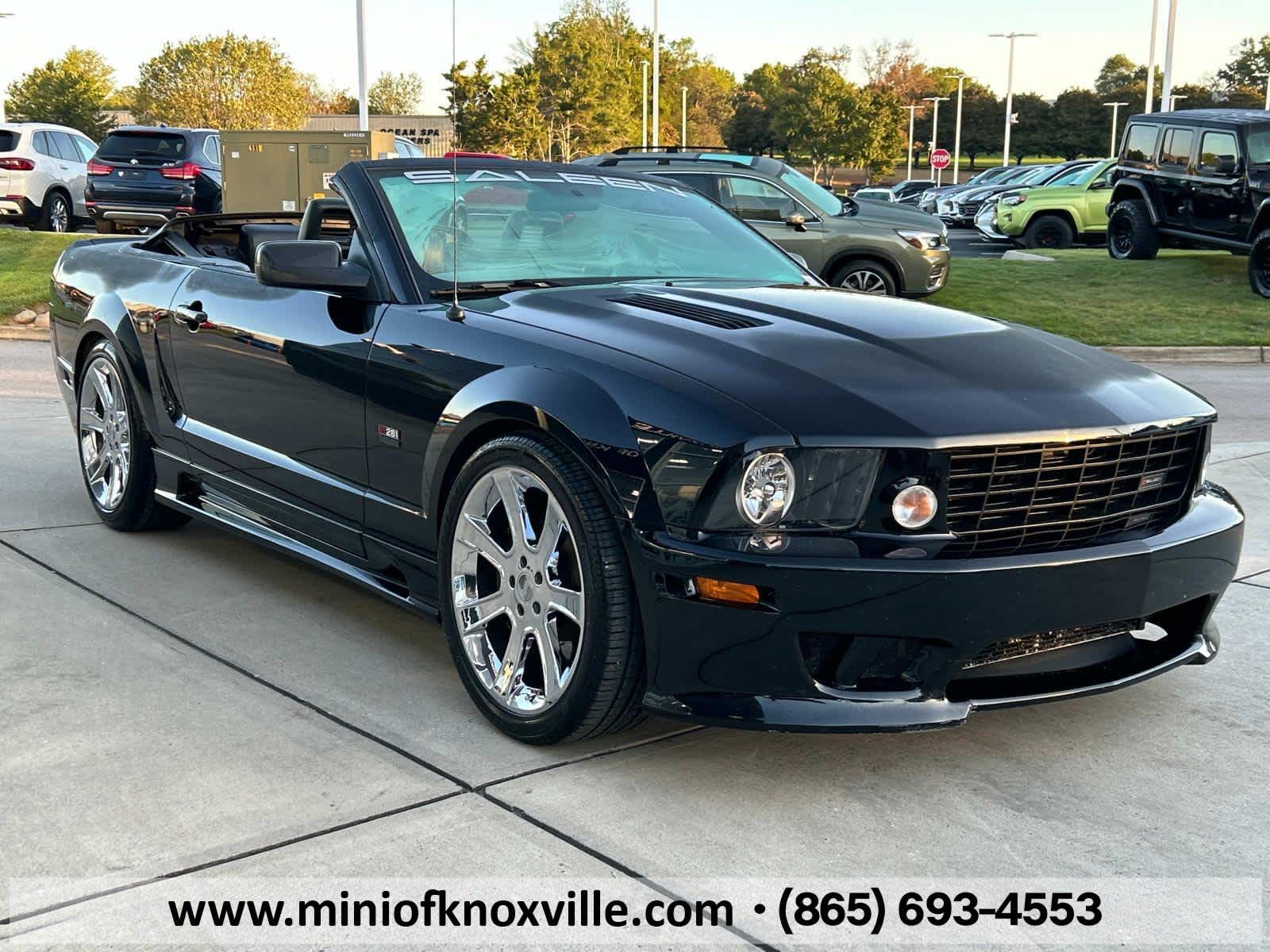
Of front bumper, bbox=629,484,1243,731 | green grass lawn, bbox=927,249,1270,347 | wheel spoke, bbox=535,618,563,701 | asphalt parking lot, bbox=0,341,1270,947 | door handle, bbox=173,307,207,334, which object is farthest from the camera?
green grass lawn, bbox=927,249,1270,347

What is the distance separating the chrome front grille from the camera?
3172 mm

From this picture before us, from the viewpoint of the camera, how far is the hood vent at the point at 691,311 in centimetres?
372

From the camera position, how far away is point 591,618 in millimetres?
3285

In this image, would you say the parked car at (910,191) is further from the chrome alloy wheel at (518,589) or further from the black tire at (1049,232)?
the chrome alloy wheel at (518,589)

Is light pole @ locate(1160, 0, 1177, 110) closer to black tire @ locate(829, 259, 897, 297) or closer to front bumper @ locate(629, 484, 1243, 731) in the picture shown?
black tire @ locate(829, 259, 897, 297)

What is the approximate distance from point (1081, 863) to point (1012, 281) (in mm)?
13611

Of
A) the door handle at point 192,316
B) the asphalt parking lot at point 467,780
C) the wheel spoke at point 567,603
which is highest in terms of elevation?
the door handle at point 192,316

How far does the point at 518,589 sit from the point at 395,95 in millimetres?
101421

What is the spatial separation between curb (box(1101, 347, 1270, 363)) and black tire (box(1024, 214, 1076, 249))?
11506 millimetres

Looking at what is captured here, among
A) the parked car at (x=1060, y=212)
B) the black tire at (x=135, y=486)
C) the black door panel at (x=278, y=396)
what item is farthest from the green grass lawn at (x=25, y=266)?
the parked car at (x=1060, y=212)

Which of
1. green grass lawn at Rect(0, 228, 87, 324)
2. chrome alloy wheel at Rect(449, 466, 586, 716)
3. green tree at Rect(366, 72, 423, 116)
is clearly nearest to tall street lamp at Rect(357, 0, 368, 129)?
green grass lawn at Rect(0, 228, 87, 324)

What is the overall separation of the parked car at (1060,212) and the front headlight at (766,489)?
71.5ft

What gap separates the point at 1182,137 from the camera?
16.8 metres

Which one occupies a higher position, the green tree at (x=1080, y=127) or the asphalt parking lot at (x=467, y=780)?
the green tree at (x=1080, y=127)
